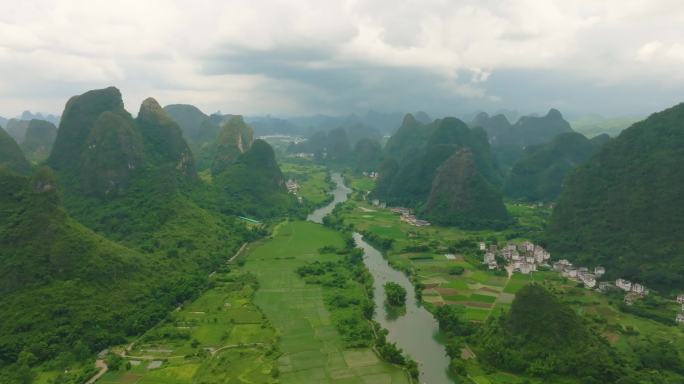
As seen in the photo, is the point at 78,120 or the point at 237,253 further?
the point at 78,120

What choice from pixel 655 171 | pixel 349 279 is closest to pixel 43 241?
pixel 349 279

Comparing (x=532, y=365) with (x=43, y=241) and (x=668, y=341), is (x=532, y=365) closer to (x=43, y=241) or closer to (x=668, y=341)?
(x=668, y=341)

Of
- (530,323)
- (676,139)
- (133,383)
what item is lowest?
(133,383)

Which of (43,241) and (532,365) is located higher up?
(43,241)

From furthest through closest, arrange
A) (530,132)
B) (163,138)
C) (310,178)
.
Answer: (530,132) < (310,178) < (163,138)

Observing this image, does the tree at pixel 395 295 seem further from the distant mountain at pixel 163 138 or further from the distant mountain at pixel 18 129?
the distant mountain at pixel 18 129

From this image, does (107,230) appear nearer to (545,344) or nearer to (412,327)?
(412,327)

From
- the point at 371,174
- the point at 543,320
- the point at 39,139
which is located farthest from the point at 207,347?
the point at 371,174

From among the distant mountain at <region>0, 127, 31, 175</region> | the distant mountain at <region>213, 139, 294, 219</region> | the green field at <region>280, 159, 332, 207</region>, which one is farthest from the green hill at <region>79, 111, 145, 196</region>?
the green field at <region>280, 159, 332, 207</region>
